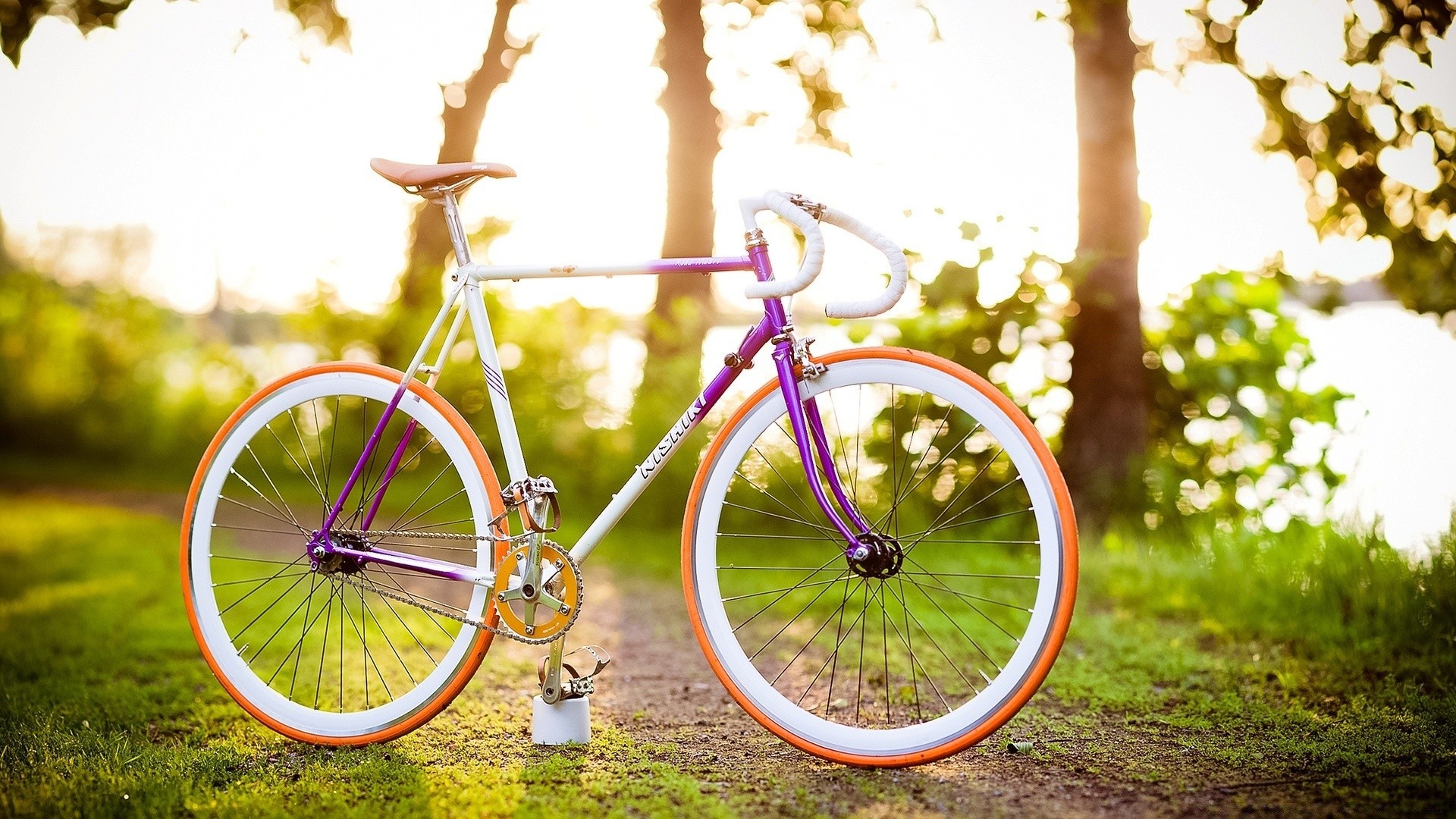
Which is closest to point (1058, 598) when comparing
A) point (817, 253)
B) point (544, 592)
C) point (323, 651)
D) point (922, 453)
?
point (817, 253)

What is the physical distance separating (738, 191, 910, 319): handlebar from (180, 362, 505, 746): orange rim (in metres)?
0.79

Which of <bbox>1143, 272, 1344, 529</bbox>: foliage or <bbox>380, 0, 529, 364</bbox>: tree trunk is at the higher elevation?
<bbox>380, 0, 529, 364</bbox>: tree trunk

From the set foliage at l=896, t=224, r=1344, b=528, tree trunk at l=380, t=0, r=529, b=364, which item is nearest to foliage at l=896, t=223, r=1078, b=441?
foliage at l=896, t=224, r=1344, b=528

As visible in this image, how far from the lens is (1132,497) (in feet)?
13.8

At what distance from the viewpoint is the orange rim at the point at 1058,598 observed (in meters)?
1.92

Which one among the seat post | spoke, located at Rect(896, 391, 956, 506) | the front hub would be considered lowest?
the front hub

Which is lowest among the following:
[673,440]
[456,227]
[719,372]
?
[673,440]

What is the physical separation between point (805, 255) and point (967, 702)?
1075mm

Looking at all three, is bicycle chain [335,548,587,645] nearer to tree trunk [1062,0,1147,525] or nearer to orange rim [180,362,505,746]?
orange rim [180,362,505,746]

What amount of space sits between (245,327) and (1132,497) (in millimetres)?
7894

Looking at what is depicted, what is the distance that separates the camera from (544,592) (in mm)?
2189

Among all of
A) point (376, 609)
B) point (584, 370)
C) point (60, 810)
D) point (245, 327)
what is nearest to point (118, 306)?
point (245, 327)

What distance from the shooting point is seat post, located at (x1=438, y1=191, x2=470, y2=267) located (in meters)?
A: 2.37

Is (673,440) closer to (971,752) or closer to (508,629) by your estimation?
(508,629)
